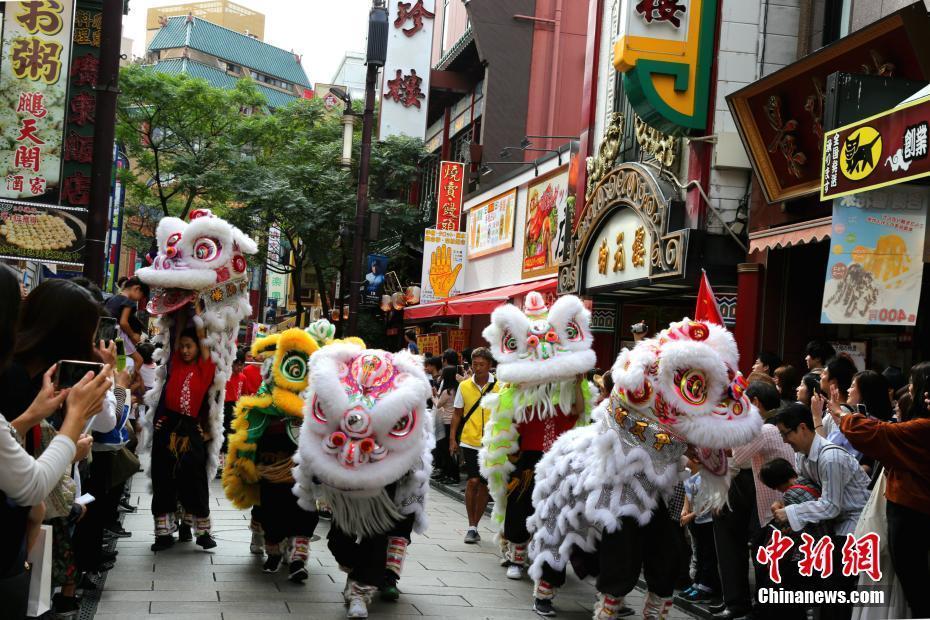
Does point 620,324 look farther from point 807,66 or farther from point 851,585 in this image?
point 851,585

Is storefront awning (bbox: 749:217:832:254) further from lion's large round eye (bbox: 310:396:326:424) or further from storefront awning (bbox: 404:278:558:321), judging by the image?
storefront awning (bbox: 404:278:558:321)

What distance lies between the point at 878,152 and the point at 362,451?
16.2 feet

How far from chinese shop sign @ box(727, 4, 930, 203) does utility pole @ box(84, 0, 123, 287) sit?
636 centimetres

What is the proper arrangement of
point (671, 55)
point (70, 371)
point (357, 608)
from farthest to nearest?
point (671, 55)
point (357, 608)
point (70, 371)

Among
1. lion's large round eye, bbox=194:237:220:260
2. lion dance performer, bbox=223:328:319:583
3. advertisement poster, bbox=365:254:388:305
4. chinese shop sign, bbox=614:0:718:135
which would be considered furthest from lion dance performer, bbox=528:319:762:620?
advertisement poster, bbox=365:254:388:305

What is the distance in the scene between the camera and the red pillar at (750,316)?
11.8 m

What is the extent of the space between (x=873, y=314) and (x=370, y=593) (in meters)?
5.02

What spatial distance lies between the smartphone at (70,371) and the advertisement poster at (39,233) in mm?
10486

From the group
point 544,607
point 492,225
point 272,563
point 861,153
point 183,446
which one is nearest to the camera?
point 544,607

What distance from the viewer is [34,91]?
14781mm

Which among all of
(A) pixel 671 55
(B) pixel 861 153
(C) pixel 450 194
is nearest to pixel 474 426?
(B) pixel 861 153

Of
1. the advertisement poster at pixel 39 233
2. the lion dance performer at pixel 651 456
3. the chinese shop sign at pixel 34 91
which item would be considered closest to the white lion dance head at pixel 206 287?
the lion dance performer at pixel 651 456

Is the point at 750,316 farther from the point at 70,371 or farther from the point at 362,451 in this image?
the point at 70,371

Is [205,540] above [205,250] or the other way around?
the other way around
